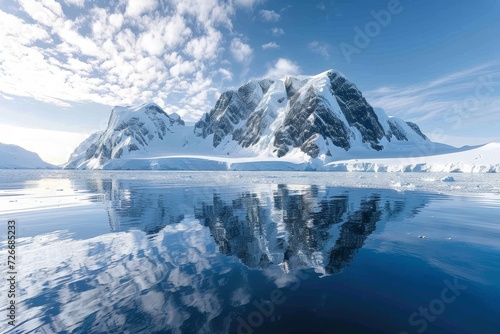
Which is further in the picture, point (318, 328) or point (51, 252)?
point (51, 252)

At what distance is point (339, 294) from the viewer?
277 inches

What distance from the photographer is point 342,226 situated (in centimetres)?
1438

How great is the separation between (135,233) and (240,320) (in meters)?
9.18

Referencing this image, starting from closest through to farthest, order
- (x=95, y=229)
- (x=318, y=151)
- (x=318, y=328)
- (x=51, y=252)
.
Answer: (x=318, y=328) < (x=51, y=252) < (x=95, y=229) < (x=318, y=151)

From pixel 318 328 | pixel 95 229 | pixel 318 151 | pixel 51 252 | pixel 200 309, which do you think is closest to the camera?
pixel 318 328

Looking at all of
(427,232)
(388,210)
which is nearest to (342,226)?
(427,232)

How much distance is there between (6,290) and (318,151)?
164774mm

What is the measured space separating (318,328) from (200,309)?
107 inches

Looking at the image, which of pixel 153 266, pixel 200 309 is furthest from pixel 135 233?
pixel 200 309

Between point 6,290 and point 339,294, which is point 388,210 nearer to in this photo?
point 339,294

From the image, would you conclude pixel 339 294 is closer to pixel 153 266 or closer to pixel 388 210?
pixel 153 266

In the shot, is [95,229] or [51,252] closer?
[51,252]

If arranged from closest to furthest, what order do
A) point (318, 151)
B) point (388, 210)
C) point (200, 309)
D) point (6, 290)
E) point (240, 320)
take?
1. point (240, 320)
2. point (200, 309)
3. point (6, 290)
4. point (388, 210)
5. point (318, 151)

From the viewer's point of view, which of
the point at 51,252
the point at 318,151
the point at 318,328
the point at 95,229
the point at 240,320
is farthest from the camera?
the point at 318,151
